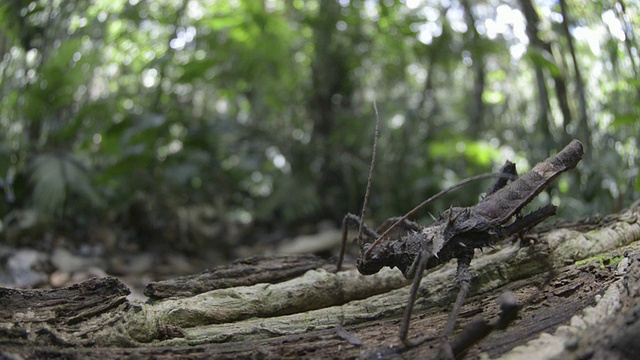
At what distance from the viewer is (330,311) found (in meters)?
2.03

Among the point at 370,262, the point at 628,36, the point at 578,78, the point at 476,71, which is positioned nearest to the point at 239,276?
the point at 370,262

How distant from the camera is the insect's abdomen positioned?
2059 millimetres

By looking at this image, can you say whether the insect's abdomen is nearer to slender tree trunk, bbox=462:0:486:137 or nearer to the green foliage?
slender tree trunk, bbox=462:0:486:137

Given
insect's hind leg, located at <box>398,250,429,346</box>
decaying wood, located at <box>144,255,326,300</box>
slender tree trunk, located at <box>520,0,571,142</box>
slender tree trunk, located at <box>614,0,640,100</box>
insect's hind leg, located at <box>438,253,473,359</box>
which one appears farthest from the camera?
slender tree trunk, located at <box>520,0,571,142</box>

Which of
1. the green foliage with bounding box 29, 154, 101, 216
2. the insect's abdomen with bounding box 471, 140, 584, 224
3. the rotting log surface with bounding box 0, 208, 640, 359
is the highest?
the green foliage with bounding box 29, 154, 101, 216

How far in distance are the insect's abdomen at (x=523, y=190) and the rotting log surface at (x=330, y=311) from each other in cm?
27

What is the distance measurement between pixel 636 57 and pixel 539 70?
58.0 inches

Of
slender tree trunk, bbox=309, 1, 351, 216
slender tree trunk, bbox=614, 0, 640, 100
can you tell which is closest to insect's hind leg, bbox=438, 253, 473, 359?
slender tree trunk, bbox=614, 0, 640, 100

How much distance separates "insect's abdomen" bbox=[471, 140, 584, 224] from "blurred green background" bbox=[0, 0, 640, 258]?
1922 millimetres

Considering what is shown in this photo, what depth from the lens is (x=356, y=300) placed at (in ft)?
7.22

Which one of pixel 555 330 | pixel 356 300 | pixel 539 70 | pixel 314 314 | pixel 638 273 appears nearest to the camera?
pixel 555 330

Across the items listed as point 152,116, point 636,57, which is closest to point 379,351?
point 636,57

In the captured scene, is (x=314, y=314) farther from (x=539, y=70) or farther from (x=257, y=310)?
(x=539, y=70)

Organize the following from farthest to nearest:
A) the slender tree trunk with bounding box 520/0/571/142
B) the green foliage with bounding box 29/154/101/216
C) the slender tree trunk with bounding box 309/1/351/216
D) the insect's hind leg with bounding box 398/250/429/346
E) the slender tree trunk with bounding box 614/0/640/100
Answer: the slender tree trunk with bounding box 309/1/351/216 < the slender tree trunk with bounding box 520/0/571/142 < the green foliage with bounding box 29/154/101/216 < the slender tree trunk with bounding box 614/0/640/100 < the insect's hind leg with bounding box 398/250/429/346
